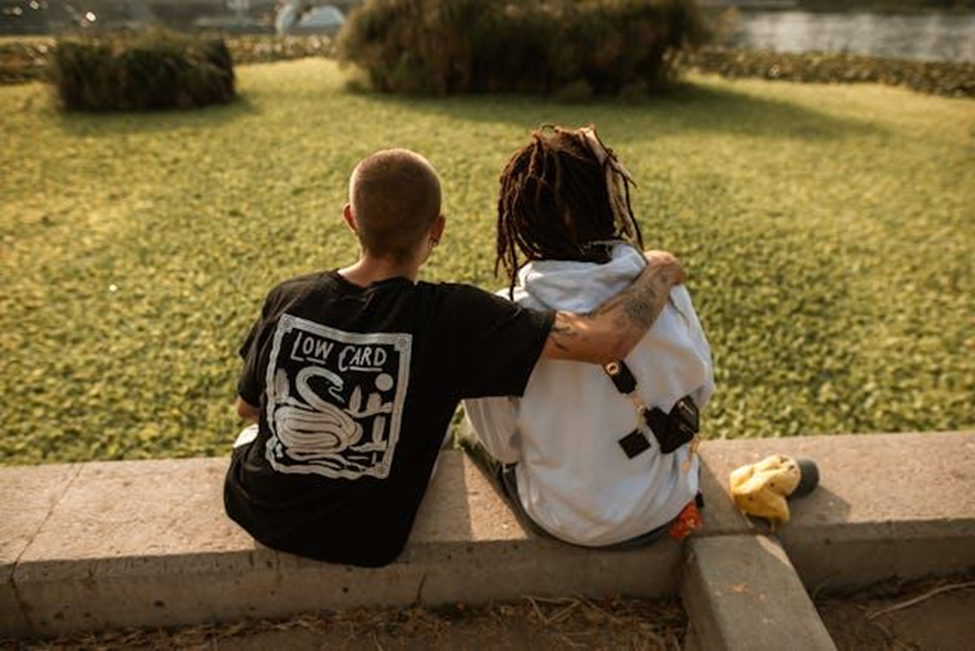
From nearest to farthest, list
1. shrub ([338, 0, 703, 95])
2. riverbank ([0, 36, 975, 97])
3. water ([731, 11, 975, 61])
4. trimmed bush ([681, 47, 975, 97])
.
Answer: shrub ([338, 0, 703, 95]) → riverbank ([0, 36, 975, 97]) → trimmed bush ([681, 47, 975, 97]) → water ([731, 11, 975, 61])

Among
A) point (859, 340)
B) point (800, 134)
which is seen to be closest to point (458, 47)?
point (800, 134)

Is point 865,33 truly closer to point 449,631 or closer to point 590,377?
point 590,377

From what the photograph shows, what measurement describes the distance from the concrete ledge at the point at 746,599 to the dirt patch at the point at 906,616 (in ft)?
1.09

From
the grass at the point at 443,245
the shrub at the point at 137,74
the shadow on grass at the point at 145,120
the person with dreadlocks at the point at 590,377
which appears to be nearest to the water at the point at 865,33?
the grass at the point at 443,245

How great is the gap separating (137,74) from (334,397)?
9449 millimetres

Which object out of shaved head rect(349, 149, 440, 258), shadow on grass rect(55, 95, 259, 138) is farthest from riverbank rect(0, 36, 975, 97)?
shaved head rect(349, 149, 440, 258)

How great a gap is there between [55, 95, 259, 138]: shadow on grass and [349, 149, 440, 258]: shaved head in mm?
7596

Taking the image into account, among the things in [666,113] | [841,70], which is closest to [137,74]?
[666,113]

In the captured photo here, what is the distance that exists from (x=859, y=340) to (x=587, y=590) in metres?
2.70

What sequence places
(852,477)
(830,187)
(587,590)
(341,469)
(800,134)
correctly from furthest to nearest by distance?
(800,134), (830,187), (852,477), (587,590), (341,469)

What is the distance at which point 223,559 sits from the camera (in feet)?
6.39

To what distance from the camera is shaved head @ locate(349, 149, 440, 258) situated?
5.59 ft

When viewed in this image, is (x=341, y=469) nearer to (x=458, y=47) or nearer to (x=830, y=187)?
(x=830, y=187)

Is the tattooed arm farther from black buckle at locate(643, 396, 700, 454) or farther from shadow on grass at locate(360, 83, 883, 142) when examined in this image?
shadow on grass at locate(360, 83, 883, 142)
